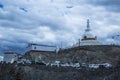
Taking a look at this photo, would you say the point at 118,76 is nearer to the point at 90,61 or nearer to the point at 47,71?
the point at 47,71

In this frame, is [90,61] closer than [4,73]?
No

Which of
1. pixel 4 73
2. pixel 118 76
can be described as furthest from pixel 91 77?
pixel 4 73

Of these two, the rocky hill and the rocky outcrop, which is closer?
the rocky outcrop

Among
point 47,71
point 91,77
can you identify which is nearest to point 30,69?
point 47,71

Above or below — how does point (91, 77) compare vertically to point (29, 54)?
below

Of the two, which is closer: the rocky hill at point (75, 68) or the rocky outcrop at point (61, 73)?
the rocky outcrop at point (61, 73)

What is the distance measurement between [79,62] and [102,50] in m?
8.96

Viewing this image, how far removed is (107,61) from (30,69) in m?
22.2

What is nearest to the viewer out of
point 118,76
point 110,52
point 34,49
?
point 118,76

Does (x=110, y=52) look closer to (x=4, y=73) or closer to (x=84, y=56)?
(x=84, y=56)

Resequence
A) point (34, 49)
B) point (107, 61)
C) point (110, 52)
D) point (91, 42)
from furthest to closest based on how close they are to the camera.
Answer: point (91, 42) < point (34, 49) < point (110, 52) < point (107, 61)

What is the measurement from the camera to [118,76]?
5306 centimetres

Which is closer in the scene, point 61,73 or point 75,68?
point 61,73

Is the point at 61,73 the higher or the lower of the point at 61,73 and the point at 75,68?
the lower
